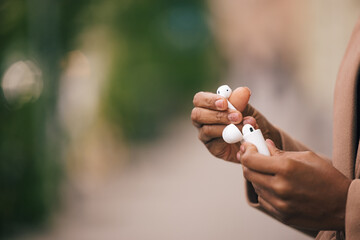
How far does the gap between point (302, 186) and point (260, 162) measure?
0.21ft

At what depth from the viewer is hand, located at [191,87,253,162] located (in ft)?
2.35

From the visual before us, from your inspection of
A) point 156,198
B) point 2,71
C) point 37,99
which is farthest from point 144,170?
point 2,71

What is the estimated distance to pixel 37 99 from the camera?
8.46 feet

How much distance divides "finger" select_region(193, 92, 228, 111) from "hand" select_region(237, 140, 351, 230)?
0.58ft

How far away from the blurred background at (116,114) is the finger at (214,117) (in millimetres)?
1693

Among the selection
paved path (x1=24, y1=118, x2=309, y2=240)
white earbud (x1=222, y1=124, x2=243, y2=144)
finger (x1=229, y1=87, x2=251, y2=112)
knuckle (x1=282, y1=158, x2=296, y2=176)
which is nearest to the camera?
knuckle (x1=282, y1=158, x2=296, y2=176)

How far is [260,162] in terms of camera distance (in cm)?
52

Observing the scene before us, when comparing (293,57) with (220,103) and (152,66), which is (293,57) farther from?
(220,103)

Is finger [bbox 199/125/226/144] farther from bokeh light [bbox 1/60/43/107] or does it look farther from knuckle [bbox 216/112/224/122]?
bokeh light [bbox 1/60/43/107]

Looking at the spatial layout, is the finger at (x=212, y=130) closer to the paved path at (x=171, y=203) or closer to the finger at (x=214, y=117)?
the finger at (x=214, y=117)

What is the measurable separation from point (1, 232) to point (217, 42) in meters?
2.00

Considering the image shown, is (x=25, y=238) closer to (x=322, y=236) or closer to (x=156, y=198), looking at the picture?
(x=156, y=198)

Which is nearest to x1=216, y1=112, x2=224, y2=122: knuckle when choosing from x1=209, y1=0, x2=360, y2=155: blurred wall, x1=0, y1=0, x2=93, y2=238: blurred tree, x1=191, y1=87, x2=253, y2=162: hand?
x1=191, y1=87, x2=253, y2=162: hand

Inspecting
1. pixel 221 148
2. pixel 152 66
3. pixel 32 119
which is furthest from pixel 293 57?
pixel 32 119
